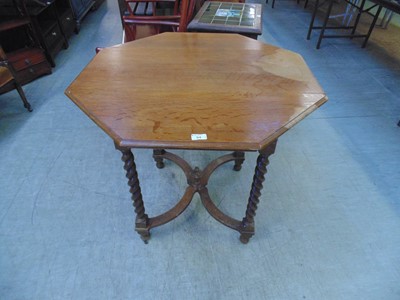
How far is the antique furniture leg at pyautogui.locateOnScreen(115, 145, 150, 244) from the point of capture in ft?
3.27

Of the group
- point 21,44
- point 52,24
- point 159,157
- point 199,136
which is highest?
point 199,136

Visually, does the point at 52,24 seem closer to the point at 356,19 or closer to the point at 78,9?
the point at 78,9

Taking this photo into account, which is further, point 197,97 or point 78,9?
point 78,9

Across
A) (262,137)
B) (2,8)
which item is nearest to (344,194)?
(262,137)

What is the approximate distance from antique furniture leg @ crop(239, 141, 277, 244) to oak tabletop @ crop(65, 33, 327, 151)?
5.5 inches

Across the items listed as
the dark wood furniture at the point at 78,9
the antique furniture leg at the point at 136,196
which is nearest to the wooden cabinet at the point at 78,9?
the dark wood furniture at the point at 78,9

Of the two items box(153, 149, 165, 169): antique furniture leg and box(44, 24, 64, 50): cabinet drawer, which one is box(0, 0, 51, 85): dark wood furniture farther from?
box(153, 149, 165, 169): antique furniture leg

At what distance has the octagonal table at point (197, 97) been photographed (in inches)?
31.1

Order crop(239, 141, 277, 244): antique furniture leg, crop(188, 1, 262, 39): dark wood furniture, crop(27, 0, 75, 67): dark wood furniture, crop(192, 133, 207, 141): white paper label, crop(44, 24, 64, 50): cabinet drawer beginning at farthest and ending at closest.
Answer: crop(44, 24, 64, 50): cabinet drawer
crop(27, 0, 75, 67): dark wood furniture
crop(188, 1, 262, 39): dark wood furniture
crop(239, 141, 277, 244): antique furniture leg
crop(192, 133, 207, 141): white paper label

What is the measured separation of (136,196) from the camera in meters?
1.15

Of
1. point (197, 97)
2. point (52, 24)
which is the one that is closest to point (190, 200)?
point (197, 97)

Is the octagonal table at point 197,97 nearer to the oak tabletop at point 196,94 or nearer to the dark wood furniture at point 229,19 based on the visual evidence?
the oak tabletop at point 196,94

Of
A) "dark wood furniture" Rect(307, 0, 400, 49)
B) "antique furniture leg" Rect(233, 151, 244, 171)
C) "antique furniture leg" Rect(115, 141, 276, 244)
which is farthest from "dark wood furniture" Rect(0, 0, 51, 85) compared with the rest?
"dark wood furniture" Rect(307, 0, 400, 49)

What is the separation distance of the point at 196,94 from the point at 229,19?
1017 millimetres
